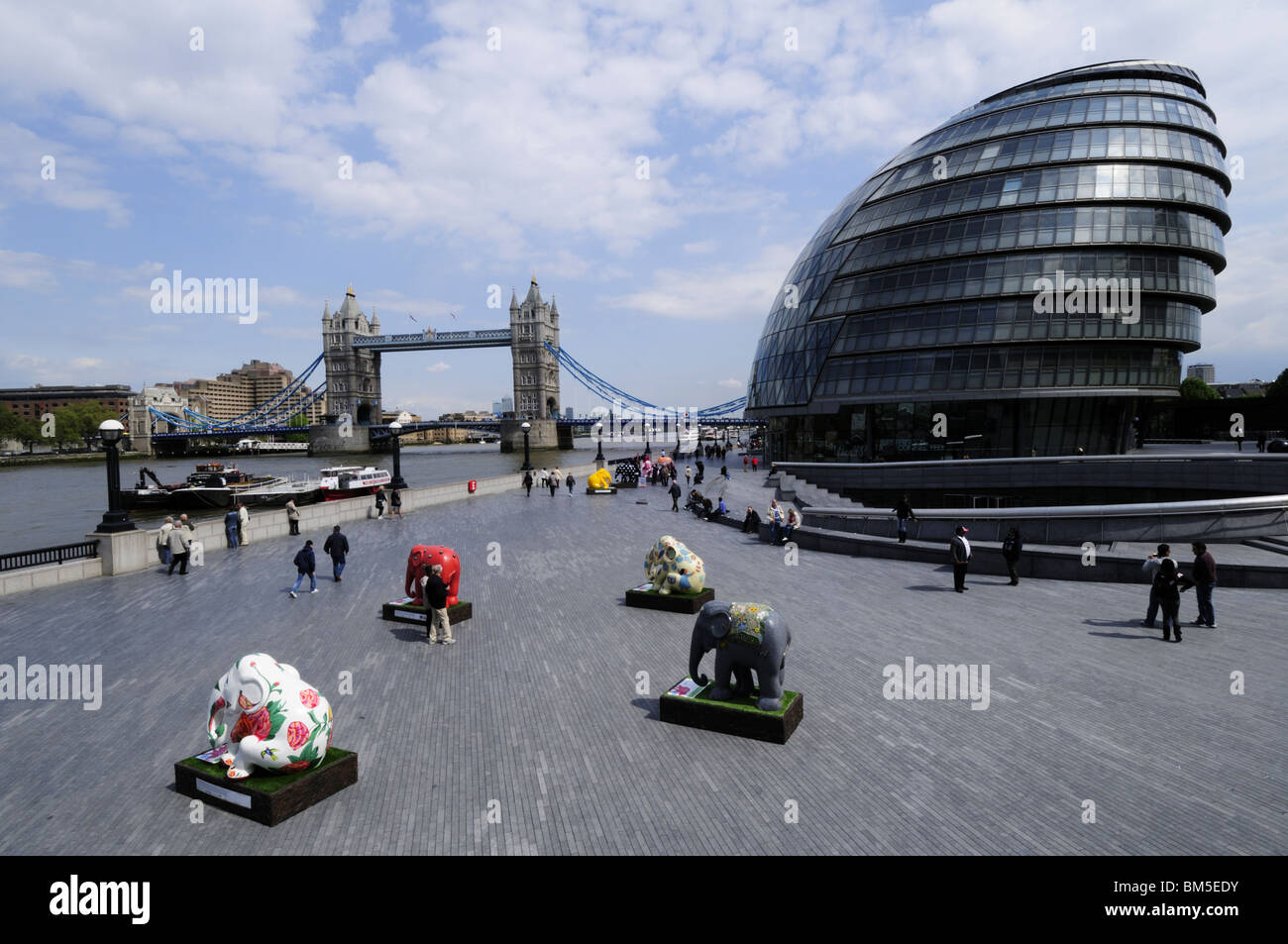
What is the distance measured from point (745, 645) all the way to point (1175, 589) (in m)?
8.79

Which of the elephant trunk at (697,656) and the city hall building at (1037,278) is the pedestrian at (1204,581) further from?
the city hall building at (1037,278)

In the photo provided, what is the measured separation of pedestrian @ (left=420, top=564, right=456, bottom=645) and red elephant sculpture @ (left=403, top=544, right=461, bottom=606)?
11.5 inches

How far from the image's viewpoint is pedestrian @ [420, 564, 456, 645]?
12148 mm

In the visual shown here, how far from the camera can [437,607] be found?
12.4 meters

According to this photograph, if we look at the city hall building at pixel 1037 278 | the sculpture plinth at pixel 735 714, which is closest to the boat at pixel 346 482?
the city hall building at pixel 1037 278

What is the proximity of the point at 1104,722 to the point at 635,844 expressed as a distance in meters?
6.65

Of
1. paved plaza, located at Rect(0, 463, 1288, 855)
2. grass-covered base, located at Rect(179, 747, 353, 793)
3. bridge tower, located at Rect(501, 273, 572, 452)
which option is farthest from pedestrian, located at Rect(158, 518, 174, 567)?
bridge tower, located at Rect(501, 273, 572, 452)

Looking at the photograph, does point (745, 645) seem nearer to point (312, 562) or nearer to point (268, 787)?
point (268, 787)

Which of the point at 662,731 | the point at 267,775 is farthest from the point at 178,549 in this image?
the point at 662,731

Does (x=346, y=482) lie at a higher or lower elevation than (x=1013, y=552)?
higher

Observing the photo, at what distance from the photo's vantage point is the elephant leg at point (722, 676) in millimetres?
8820

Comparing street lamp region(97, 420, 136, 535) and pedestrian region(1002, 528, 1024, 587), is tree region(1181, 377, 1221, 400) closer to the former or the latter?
pedestrian region(1002, 528, 1024, 587)
